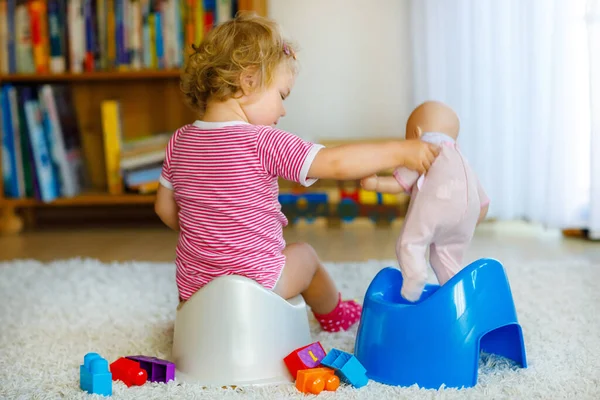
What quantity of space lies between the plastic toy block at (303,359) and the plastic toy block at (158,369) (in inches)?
7.0

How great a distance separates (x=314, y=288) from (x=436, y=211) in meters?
0.33

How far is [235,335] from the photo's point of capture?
1206 millimetres

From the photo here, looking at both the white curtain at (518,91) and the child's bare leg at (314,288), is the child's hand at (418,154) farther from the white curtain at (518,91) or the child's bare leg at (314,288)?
the white curtain at (518,91)

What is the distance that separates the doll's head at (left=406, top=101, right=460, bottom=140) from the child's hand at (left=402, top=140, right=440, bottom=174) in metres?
0.06

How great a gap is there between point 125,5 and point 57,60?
0.30 metres

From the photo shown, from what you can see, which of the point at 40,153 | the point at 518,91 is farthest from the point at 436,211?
the point at 40,153

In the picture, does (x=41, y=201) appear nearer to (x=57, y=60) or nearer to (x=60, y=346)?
(x=57, y=60)

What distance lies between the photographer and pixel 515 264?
1.96 m

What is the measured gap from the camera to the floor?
2170 mm

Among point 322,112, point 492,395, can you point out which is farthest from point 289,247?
point 322,112

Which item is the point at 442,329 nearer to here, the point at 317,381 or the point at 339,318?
the point at 317,381

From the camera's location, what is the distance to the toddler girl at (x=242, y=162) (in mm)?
1207

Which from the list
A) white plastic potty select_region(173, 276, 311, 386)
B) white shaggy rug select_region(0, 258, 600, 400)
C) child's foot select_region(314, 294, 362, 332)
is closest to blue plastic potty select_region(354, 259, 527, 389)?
white shaggy rug select_region(0, 258, 600, 400)

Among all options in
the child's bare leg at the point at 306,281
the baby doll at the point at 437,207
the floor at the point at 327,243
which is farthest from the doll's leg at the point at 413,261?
the floor at the point at 327,243
